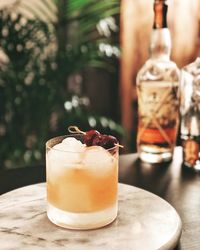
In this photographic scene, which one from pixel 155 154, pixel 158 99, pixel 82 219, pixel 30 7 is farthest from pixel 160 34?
pixel 30 7

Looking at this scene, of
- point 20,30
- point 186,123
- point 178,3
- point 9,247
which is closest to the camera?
point 9,247

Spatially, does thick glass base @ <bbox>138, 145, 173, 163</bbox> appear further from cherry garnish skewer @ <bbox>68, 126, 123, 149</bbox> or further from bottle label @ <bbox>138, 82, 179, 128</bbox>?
cherry garnish skewer @ <bbox>68, 126, 123, 149</bbox>

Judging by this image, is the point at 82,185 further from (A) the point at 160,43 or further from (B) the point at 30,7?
(B) the point at 30,7

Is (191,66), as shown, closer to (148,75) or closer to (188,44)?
(148,75)

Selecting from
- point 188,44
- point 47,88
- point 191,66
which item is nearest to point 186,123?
point 191,66

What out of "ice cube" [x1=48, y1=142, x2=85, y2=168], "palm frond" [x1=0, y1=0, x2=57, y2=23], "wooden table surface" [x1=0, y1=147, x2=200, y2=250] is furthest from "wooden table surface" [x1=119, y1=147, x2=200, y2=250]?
"palm frond" [x1=0, y1=0, x2=57, y2=23]

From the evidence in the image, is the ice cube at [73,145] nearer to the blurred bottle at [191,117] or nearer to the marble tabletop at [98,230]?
the marble tabletop at [98,230]
